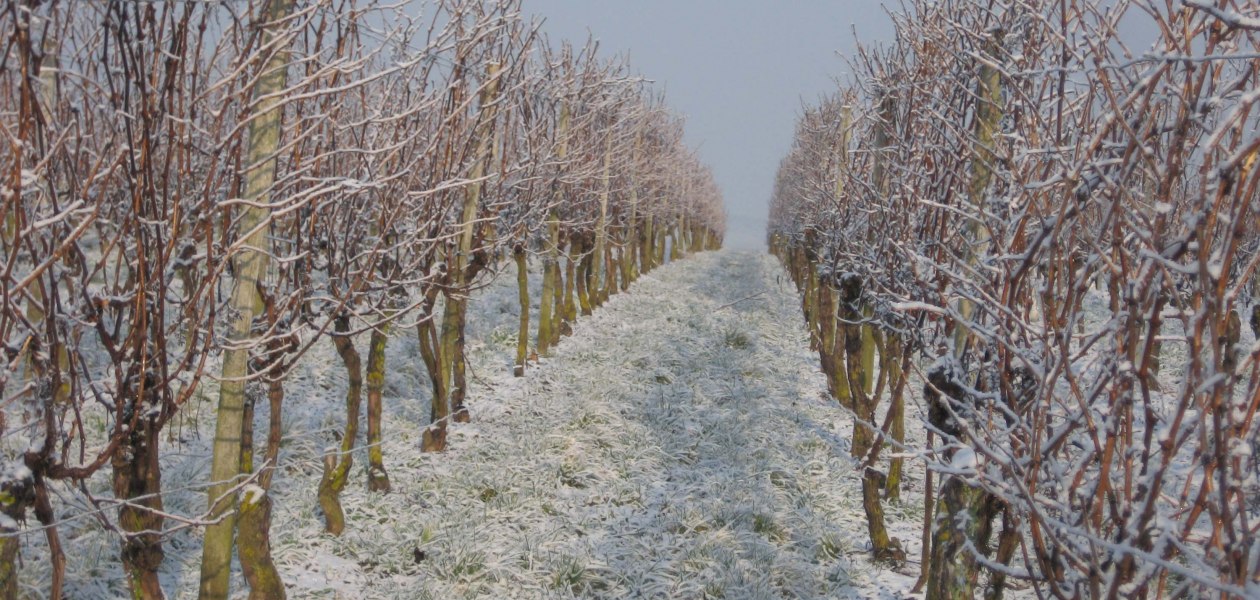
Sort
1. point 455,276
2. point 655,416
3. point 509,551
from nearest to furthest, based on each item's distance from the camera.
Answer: point 509,551, point 455,276, point 655,416

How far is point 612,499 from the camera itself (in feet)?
23.3

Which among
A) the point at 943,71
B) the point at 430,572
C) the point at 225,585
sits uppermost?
the point at 943,71

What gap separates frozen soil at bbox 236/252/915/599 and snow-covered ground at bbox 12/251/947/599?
0.02m

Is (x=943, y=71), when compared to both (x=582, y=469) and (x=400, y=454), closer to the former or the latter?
(x=582, y=469)

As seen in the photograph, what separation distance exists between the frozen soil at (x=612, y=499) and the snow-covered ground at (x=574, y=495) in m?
0.02

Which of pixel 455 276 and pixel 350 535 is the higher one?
pixel 455 276

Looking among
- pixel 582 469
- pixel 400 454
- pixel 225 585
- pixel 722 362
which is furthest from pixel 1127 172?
pixel 722 362

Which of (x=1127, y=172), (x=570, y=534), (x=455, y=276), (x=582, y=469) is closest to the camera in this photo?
(x=1127, y=172)

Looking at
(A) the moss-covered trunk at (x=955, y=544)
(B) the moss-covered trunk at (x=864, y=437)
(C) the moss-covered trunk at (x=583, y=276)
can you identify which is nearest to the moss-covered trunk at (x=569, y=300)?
(C) the moss-covered trunk at (x=583, y=276)

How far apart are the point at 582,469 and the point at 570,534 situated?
129 centimetres

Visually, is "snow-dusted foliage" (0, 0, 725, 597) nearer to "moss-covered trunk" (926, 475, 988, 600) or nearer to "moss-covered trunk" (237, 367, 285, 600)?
"moss-covered trunk" (237, 367, 285, 600)

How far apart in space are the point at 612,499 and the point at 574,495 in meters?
0.38

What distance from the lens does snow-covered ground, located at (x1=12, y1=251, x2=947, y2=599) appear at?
559cm

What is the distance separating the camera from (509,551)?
19.7 feet
